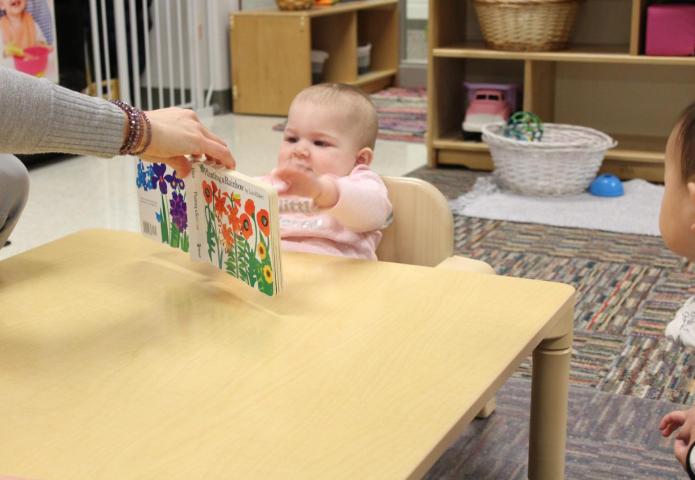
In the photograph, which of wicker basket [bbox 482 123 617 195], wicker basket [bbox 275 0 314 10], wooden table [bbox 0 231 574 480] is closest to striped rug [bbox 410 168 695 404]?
wicker basket [bbox 482 123 617 195]

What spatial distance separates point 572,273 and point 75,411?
1681 mm

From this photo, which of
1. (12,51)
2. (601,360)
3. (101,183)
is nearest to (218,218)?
(601,360)

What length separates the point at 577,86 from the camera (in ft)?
11.6

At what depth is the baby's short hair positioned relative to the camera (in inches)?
63.3

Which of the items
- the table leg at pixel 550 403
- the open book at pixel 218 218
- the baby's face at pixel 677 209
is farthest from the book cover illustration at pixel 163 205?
the baby's face at pixel 677 209

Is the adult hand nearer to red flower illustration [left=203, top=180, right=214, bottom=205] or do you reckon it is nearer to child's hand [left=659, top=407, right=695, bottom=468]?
red flower illustration [left=203, top=180, right=214, bottom=205]

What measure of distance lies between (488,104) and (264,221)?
8.03ft

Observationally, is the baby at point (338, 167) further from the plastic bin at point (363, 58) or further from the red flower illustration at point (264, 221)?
the plastic bin at point (363, 58)

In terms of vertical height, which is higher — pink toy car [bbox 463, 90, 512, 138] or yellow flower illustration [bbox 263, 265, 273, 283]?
yellow flower illustration [bbox 263, 265, 273, 283]

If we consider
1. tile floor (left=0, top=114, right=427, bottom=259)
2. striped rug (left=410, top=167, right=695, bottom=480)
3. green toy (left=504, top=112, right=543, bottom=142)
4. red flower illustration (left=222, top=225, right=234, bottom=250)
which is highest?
red flower illustration (left=222, top=225, right=234, bottom=250)

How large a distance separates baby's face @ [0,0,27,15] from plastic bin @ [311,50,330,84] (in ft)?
6.03

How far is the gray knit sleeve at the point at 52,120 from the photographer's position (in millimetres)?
1093

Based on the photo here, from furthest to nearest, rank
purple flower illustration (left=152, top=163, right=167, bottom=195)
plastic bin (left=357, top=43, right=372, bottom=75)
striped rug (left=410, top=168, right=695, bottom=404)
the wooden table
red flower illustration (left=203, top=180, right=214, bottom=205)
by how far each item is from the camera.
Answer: plastic bin (left=357, top=43, right=372, bottom=75), striped rug (left=410, top=168, right=695, bottom=404), purple flower illustration (left=152, top=163, right=167, bottom=195), red flower illustration (left=203, top=180, right=214, bottom=205), the wooden table

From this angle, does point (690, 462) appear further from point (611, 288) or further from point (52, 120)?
point (611, 288)
